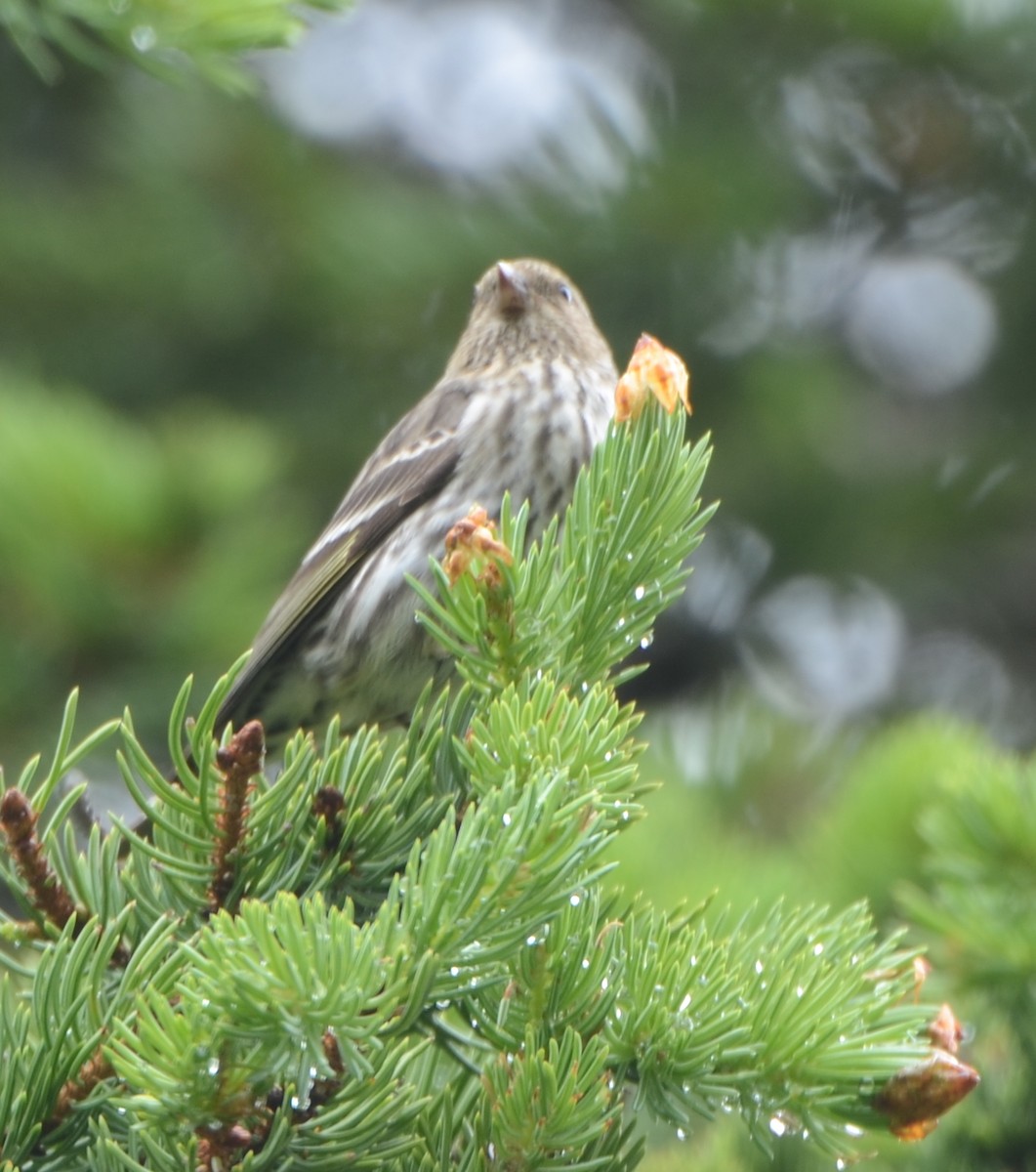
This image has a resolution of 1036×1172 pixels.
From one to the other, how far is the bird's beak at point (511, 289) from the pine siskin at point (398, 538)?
0.28 metres

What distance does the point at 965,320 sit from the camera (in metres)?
5.87

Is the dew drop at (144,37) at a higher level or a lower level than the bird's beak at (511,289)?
higher

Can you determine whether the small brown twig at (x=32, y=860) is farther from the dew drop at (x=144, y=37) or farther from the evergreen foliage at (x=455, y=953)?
the dew drop at (x=144, y=37)

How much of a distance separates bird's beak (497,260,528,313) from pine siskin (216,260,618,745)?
284mm

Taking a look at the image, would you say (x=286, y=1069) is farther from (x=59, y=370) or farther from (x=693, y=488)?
(x=59, y=370)

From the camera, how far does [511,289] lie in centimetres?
409

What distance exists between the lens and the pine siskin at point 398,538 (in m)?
3.39

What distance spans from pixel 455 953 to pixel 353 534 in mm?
2272

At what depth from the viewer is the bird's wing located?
3471 mm

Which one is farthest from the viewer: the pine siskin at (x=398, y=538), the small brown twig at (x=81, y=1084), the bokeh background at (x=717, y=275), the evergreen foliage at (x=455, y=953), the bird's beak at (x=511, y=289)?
the bokeh background at (x=717, y=275)

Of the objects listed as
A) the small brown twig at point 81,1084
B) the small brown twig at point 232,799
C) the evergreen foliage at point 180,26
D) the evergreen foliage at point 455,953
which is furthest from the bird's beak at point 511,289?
the small brown twig at point 81,1084

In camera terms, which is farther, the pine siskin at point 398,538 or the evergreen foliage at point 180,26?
the pine siskin at point 398,538

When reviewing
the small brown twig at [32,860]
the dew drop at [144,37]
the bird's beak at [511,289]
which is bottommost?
the small brown twig at [32,860]

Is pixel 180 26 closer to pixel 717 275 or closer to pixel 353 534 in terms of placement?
pixel 353 534
